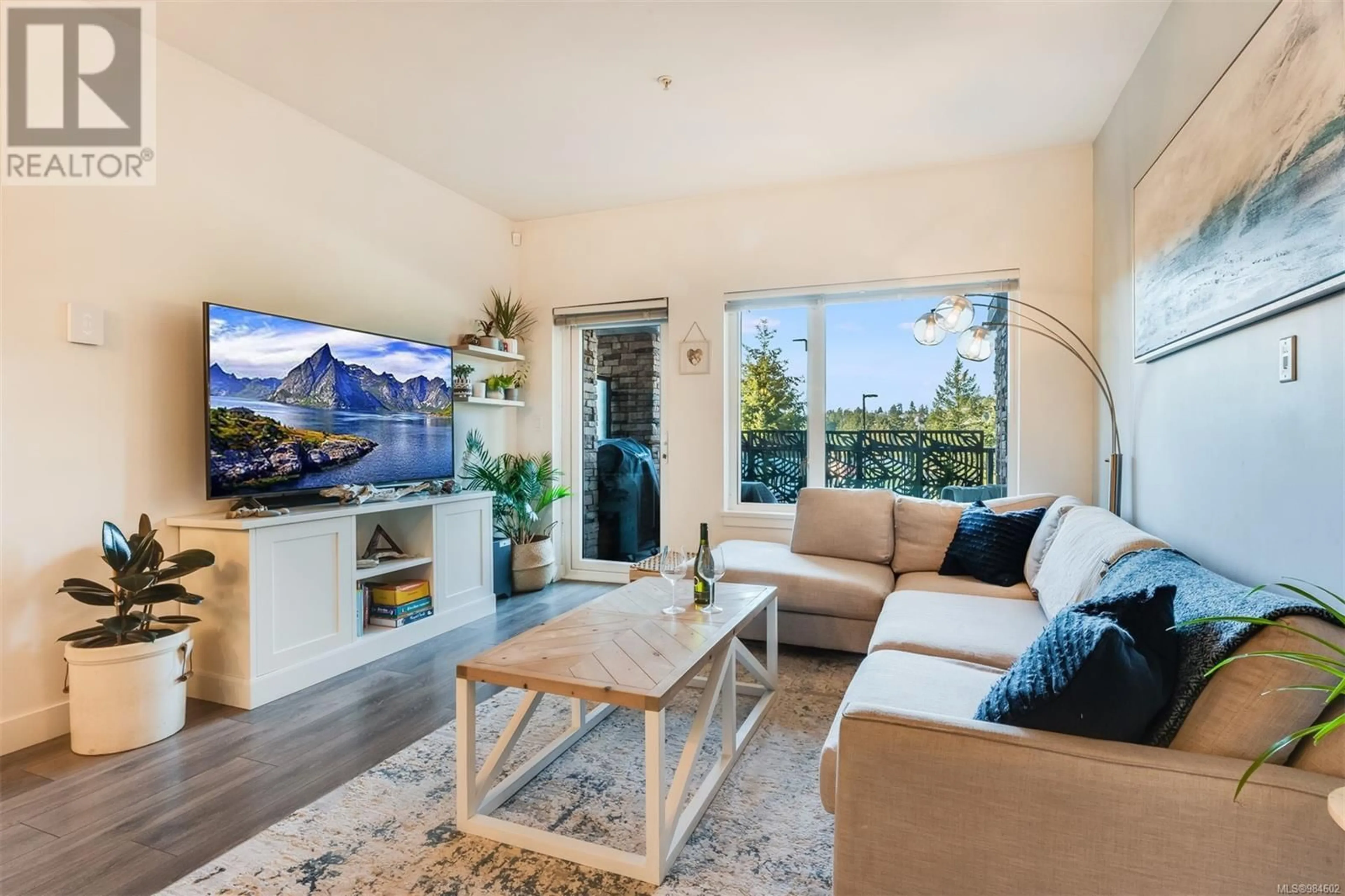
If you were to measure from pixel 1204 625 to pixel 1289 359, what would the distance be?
82 centimetres

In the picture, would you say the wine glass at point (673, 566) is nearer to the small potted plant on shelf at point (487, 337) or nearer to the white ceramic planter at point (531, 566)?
the white ceramic planter at point (531, 566)

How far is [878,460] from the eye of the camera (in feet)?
13.0

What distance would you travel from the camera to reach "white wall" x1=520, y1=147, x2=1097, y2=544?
347cm

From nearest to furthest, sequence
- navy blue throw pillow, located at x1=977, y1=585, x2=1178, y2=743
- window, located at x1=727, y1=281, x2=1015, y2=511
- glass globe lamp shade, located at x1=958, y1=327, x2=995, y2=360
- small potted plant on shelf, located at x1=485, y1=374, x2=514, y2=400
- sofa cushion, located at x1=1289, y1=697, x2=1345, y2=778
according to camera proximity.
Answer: sofa cushion, located at x1=1289, y1=697, x2=1345, y2=778 < navy blue throw pillow, located at x1=977, y1=585, x2=1178, y2=743 < glass globe lamp shade, located at x1=958, y1=327, x2=995, y2=360 < window, located at x1=727, y1=281, x2=1015, y2=511 < small potted plant on shelf, located at x1=485, y1=374, x2=514, y2=400

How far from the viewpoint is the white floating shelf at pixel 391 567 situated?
304cm

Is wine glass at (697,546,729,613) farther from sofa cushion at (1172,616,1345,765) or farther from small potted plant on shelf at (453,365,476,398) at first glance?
small potted plant on shelf at (453,365,476,398)

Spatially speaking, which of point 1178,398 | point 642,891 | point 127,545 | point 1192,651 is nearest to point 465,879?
point 642,891

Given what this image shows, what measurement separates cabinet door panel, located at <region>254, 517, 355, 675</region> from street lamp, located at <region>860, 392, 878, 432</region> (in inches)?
117

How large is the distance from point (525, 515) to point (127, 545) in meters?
2.34

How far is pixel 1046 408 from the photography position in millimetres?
3504

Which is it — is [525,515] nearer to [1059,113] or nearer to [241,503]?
[241,503]

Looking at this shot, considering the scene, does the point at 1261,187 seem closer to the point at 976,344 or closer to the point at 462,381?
the point at 976,344

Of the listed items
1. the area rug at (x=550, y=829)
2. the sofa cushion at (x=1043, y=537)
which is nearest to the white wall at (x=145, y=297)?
the area rug at (x=550, y=829)

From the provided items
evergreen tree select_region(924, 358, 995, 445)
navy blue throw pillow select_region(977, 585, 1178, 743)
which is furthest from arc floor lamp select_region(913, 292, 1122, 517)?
navy blue throw pillow select_region(977, 585, 1178, 743)
